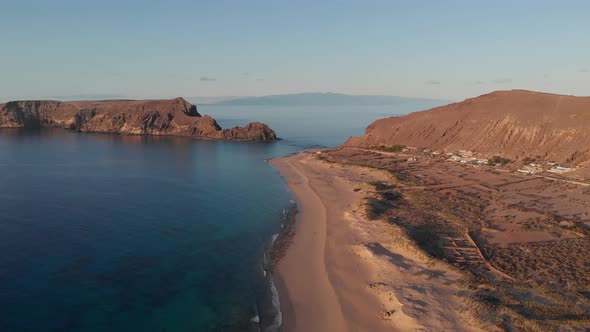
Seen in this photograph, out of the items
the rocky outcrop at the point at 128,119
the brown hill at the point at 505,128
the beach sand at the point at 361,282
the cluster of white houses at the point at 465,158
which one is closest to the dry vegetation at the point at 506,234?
the beach sand at the point at 361,282

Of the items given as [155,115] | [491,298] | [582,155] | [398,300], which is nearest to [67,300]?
[398,300]

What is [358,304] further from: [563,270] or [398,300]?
[563,270]

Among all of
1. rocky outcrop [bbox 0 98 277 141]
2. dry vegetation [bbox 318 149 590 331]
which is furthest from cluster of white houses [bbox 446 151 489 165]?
rocky outcrop [bbox 0 98 277 141]

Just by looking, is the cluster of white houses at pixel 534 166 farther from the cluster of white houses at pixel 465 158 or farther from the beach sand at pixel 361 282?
the beach sand at pixel 361 282

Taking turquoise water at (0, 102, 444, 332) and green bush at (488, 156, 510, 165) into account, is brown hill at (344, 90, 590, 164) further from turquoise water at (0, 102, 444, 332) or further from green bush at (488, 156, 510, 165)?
turquoise water at (0, 102, 444, 332)

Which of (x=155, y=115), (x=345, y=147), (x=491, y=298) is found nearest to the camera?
(x=491, y=298)
